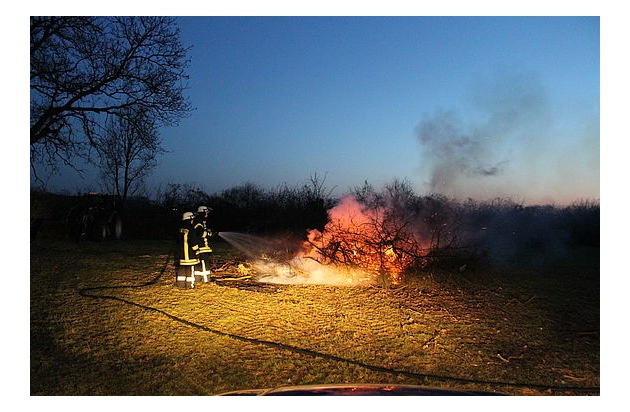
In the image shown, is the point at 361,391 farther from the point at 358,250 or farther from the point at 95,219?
the point at 95,219

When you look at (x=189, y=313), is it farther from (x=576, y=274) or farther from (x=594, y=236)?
(x=594, y=236)

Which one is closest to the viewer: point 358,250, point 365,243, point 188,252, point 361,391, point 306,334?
point 361,391

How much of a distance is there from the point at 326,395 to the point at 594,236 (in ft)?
69.0

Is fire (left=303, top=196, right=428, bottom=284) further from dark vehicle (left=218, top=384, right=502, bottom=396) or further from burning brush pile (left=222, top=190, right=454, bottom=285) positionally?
dark vehicle (left=218, top=384, right=502, bottom=396)

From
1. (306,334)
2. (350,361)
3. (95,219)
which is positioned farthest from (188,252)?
(95,219)

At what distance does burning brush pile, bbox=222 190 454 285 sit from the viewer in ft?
32.4

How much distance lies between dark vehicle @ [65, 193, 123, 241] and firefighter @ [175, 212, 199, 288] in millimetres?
10573

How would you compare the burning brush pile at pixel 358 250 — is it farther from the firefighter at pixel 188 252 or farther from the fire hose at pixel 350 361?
the fire hose at pixel 350 361

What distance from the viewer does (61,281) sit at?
31.2 ft

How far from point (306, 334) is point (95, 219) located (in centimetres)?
1490

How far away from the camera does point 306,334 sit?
614 cm

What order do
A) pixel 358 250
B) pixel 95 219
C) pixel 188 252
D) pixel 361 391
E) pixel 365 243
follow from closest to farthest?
1. pixel 361 391
2. pixel 188 252
3. pixel 358 250
4. pixel 365 243
5. pixel 95 219
